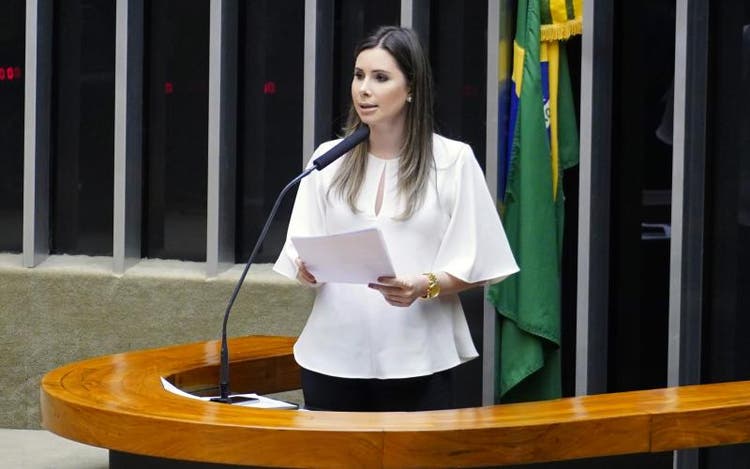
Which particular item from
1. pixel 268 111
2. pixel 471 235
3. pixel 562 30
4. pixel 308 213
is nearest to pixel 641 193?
pixel 562 30

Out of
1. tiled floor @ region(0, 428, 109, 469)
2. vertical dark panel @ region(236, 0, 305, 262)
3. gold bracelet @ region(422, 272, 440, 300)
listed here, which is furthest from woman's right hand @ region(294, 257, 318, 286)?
vertical dark panel @ region(236, 0, 305, 262)

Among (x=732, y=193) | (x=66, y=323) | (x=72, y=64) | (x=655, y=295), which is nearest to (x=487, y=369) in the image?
(x=655, y=295)

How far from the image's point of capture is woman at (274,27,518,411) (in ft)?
10.8

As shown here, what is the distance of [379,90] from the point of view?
335cm

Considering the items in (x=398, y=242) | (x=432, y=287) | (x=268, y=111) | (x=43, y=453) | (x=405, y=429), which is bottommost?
(x=43, y=453)

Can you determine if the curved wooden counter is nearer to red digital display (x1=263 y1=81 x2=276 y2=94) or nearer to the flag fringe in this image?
the flag fringe

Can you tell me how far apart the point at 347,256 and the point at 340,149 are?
0.28 m

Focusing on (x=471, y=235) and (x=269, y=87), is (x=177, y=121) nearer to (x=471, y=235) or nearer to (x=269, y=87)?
(x=269, y=87)

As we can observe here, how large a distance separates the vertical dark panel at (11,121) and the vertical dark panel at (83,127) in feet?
0.55

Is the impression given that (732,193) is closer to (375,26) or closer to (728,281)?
(728,281)

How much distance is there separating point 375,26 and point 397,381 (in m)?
2.49

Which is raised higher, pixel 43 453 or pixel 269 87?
pixel 269 87

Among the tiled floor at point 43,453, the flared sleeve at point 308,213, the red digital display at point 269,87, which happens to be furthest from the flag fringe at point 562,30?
the tiled floor at point 43,453

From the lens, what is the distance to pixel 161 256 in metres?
5.74
